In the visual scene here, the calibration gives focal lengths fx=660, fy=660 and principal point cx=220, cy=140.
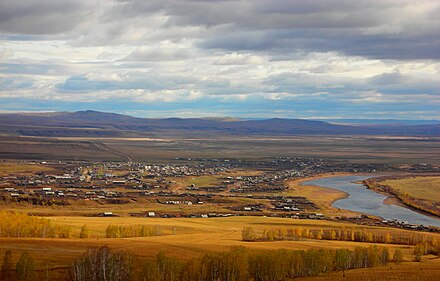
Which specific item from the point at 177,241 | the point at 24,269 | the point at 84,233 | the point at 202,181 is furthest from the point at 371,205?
the point at 24,269

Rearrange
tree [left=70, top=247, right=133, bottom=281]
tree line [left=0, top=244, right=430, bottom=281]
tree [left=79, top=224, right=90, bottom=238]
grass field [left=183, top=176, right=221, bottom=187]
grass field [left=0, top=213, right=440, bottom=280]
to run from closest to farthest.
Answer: tree [left=70, top=247, right=133, bottom=281]
tree line [left=0, top=244, right=430, bottom=281]
grass field [left=0, top=213, right=440, bottom=280]
tree [left=79, top=224, right=90, bottom=238]
grass field [left=183, top=176, right=221, bottom=187]

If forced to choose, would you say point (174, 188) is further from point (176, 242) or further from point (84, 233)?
point (176, 242)

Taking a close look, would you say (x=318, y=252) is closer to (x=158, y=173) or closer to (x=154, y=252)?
(x=154, y=252)

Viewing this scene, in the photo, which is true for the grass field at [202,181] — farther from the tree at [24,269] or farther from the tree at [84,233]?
the tree at [24,269]

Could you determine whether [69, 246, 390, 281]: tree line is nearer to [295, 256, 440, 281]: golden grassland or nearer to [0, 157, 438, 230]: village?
[295, 256, 440, 281]: golden grassland

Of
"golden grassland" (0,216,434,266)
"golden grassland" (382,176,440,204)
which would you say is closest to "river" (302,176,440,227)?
"golden grassland" (382,176,440,204)

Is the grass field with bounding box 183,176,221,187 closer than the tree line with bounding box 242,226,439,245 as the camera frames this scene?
No

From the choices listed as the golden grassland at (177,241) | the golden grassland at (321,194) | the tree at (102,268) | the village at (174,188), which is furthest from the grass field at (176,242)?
the golden grassland at (321,194)

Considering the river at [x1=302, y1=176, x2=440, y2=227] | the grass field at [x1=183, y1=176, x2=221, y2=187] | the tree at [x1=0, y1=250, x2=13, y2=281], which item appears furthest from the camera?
the grass field at [x1=183, y1=176, x2=221, y2=187]

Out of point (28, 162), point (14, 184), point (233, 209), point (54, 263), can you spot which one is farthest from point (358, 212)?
point (28, 162)
